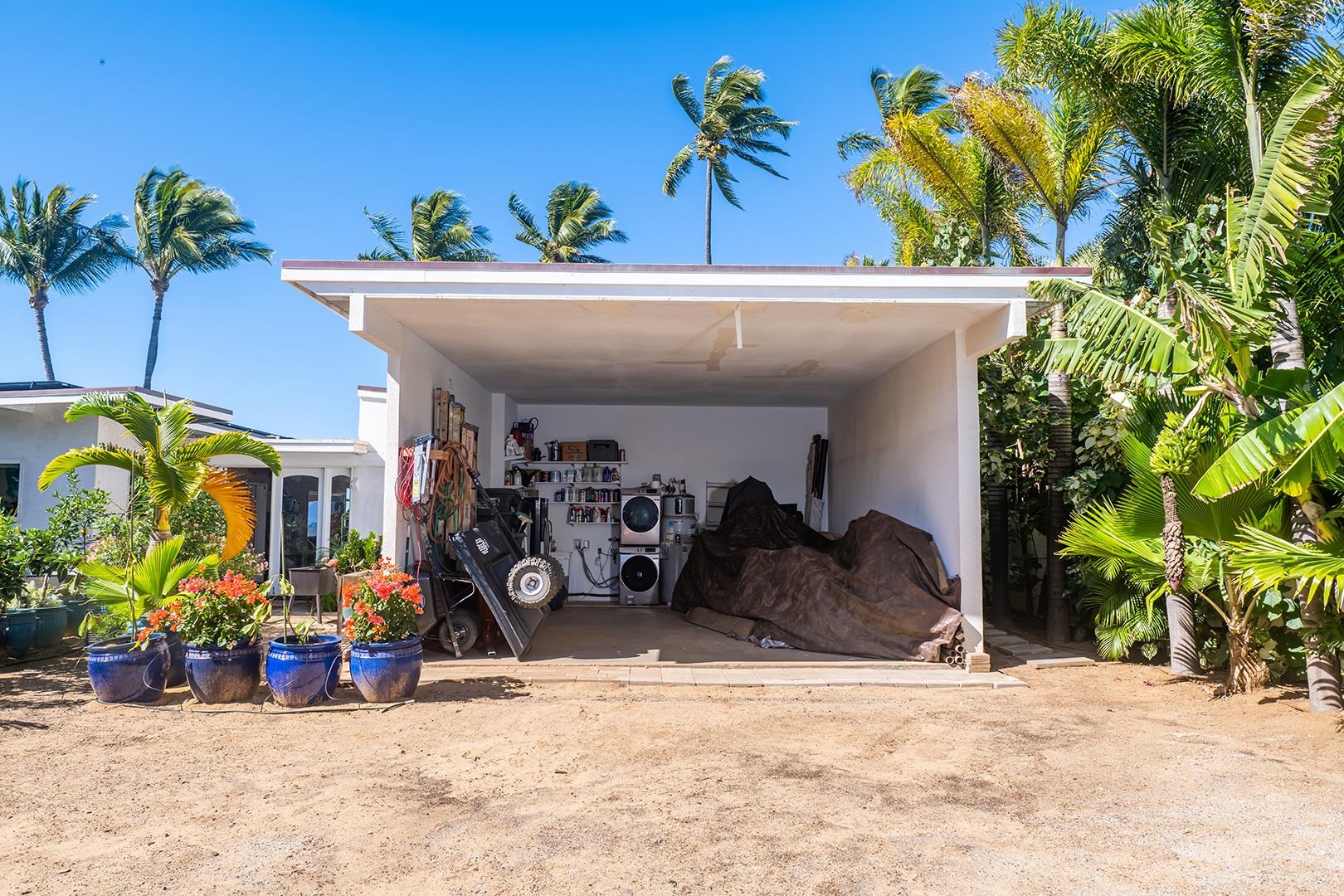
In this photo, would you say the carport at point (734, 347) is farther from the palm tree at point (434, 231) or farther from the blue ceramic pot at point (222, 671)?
the palm tree at point (434, 231)

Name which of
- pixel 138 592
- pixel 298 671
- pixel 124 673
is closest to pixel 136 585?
pixel 138 592

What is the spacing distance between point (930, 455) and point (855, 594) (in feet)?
4.64

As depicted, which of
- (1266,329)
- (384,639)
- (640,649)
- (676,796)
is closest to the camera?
(676,796)

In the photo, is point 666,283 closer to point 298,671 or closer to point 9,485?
point 298,671

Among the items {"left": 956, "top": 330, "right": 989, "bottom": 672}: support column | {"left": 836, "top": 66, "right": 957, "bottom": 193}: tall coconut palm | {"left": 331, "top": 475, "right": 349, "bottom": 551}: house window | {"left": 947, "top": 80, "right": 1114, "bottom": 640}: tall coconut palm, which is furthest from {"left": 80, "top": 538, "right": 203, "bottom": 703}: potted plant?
{"left": 836, "top": 66, "right": 957, "bottom": 193}: tall coconut palm

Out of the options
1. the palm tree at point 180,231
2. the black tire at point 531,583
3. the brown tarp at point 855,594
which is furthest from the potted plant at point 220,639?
the palm tree at point 180,231

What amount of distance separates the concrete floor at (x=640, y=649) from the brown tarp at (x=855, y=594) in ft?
0.64

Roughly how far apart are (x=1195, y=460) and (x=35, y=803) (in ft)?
21.1

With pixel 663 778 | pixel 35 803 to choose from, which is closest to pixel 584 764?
pixel 663 778

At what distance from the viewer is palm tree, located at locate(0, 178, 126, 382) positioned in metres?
23.2

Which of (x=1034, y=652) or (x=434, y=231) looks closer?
(x=1034, y=652)

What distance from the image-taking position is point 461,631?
6.85 meters

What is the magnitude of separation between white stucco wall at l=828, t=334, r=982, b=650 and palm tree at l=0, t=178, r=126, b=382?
23.7 m

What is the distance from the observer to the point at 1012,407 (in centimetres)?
786
